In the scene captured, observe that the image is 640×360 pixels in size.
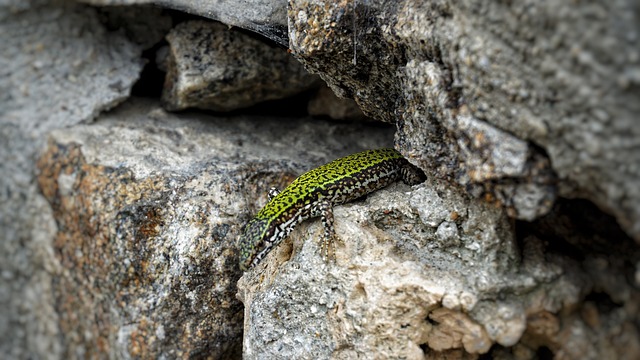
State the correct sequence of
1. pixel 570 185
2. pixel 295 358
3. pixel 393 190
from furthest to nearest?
1. pixel 393 190
2. pixel 295 358
3. pixel 570 185

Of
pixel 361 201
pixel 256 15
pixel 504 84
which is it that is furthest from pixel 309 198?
pixel 504 84

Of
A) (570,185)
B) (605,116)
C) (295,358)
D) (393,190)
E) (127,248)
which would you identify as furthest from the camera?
(127,248)

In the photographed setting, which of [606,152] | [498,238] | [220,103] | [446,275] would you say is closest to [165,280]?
[220,103]

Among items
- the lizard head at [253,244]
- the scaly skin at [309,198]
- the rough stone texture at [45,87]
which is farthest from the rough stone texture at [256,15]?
the rough stone texture at [45,87]

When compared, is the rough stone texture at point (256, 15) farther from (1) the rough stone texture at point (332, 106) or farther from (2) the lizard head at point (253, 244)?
(2) the lizard head at point (253, 244)

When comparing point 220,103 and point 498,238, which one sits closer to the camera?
point 498,238

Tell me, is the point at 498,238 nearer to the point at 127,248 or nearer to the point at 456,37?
the point at 456,37
